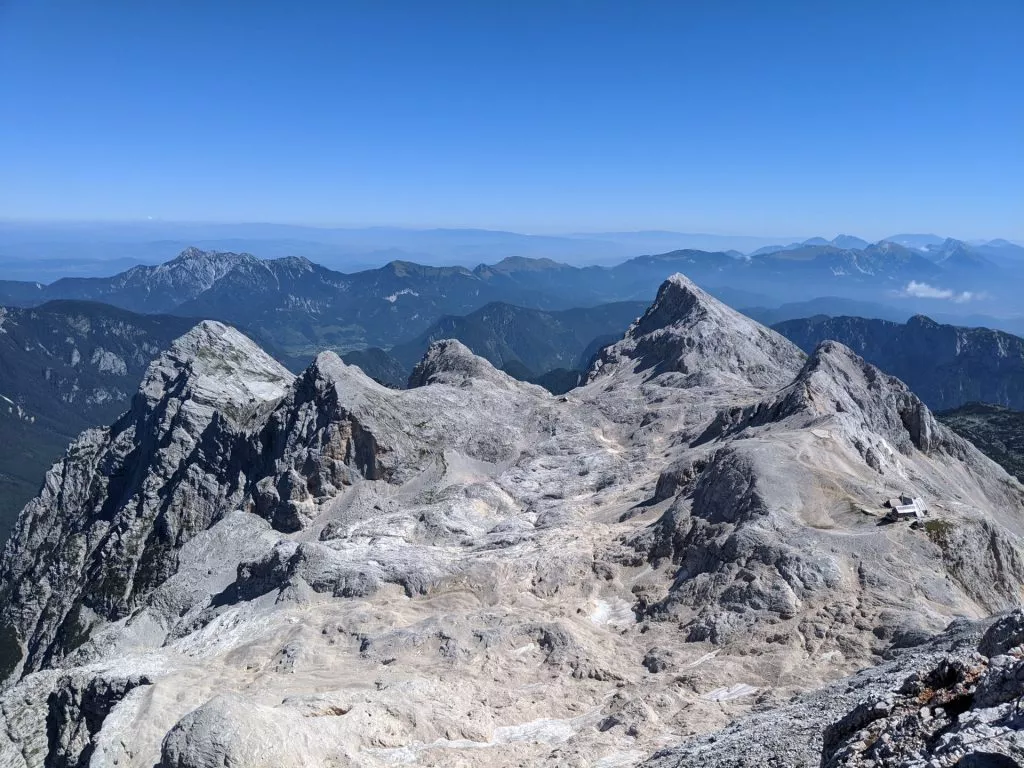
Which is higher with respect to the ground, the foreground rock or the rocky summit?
the foreground rock

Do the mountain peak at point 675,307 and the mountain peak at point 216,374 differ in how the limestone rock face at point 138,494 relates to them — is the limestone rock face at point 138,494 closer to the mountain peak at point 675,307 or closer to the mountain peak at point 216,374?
the mountain peak at point 216,374

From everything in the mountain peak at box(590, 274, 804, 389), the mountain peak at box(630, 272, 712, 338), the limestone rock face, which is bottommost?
the limestone rock face

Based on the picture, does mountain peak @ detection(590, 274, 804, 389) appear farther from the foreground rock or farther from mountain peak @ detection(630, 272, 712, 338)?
the foreground rock

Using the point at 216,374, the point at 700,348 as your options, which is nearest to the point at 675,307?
the point at 700,348

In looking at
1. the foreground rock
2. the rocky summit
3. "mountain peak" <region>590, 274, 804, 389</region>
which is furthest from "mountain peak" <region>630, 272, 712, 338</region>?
the foreground rock

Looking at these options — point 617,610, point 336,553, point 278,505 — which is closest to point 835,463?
point 617,610

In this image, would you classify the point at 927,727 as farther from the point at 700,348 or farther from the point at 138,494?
the point at 138,494

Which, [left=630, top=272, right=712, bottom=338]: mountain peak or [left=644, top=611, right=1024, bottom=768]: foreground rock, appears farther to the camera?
[left=630, top=272, right=712, bottom=338]: mountain peak

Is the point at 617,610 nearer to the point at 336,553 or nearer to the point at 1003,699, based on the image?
the point at 336,553
